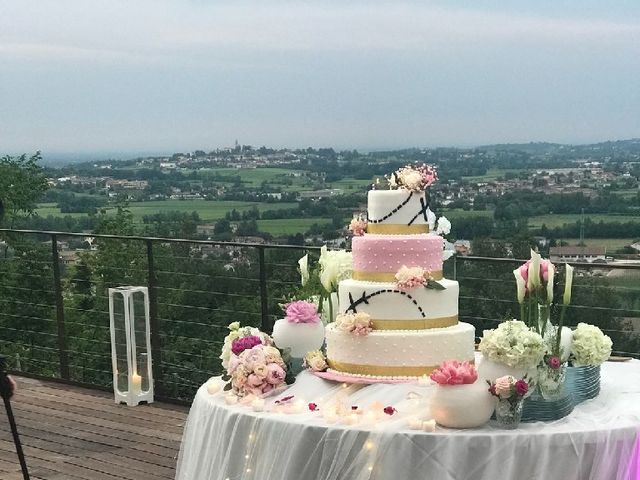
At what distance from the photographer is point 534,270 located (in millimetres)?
2852

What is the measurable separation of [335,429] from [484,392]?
436 mm

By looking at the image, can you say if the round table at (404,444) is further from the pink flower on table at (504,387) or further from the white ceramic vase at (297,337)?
the white ceramic vase at (297,337)

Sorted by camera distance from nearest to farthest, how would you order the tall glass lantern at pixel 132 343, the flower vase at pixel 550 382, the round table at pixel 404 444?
the round table at pixel 404 444
the flower vase at pixel 550 382
the tall glass lantern at pixel 132 343

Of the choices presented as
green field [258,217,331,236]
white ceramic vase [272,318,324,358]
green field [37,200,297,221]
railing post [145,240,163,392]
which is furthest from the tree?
white ceramic vase [272,318,324,358]

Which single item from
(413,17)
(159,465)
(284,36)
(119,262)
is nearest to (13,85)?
(284,36)

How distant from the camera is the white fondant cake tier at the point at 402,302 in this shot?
316 cm

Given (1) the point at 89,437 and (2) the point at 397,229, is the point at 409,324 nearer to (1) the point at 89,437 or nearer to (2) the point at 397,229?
(2) the point at 397,229

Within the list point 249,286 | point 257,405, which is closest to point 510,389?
point 257,405

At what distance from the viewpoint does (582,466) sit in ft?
8.54

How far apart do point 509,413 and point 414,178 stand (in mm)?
993

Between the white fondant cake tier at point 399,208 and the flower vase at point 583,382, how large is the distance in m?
0.74

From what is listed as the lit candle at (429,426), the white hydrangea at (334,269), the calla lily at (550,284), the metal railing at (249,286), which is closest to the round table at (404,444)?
the lit candle at (429,426)

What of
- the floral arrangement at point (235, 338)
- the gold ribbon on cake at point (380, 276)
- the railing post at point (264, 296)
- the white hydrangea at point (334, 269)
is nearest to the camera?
the gold ribbon on cake at point (380, 276)

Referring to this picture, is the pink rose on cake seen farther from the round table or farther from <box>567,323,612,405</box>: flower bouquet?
<box>567,323,612,405</box>: flower bouquet
